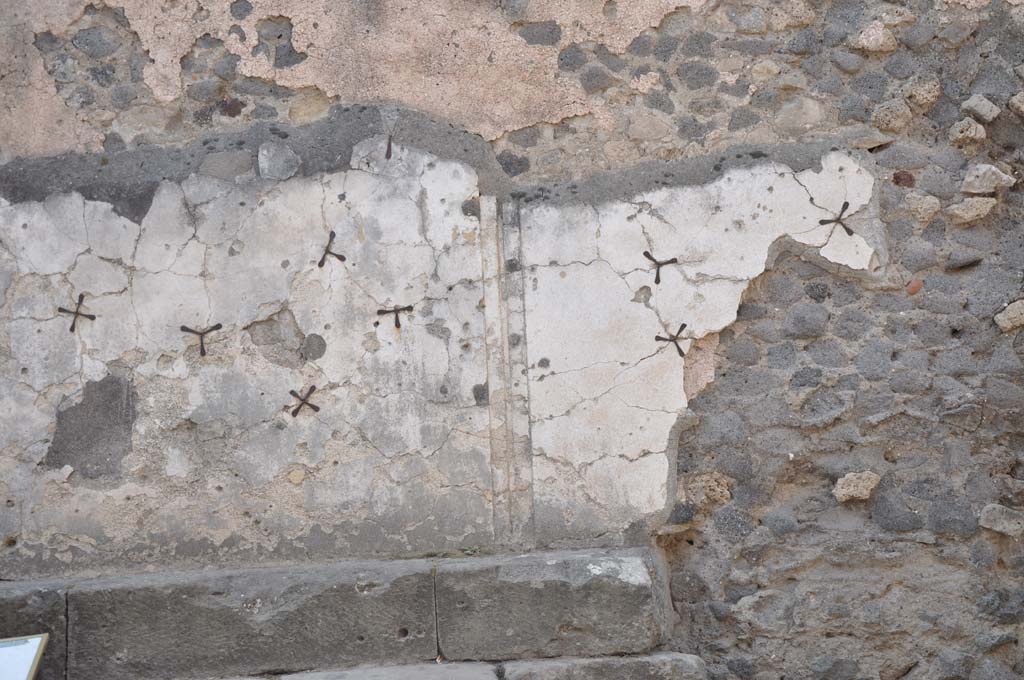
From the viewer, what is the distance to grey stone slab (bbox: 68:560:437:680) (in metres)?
4.21

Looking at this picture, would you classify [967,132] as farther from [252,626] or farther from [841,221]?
[252,626]

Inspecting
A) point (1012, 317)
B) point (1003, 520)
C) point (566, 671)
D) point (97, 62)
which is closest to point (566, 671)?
point (566, 671)

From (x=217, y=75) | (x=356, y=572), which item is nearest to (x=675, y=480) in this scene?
(x=356, y=572)

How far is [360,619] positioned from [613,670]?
2.76 feet

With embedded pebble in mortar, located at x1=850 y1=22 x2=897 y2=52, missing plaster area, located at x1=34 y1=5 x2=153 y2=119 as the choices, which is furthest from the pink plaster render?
embedded pebble in mortar, located at x1=850 y1=22 x2=897 y2=52

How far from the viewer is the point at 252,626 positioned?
167 inches

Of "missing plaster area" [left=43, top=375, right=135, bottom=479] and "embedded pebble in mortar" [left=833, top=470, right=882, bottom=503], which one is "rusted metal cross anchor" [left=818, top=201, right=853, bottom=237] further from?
"missing plaster area" [left=43, top=375, right=135, bottom=479]

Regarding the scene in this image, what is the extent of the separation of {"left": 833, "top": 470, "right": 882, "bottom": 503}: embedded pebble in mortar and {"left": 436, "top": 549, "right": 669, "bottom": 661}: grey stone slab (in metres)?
0.75

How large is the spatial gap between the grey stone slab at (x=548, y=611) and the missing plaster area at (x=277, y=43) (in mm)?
1926

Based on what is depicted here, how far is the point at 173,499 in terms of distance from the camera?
4539 mm

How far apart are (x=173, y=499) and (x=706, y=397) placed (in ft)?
6.26

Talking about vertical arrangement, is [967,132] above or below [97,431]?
above

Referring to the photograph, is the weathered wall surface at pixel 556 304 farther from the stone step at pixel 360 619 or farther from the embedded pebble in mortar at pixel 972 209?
the stone step at pixel 360 619

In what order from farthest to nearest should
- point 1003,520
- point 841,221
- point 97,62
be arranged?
point 97,62, point 841,221, point 1003,520
